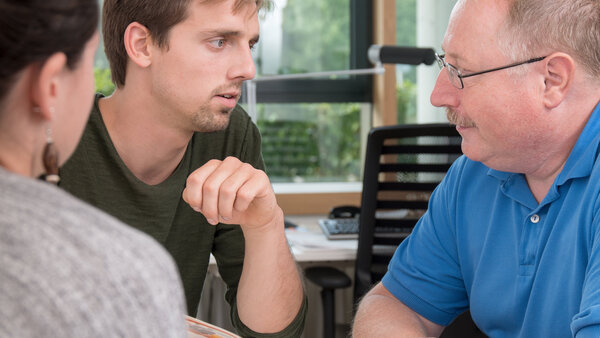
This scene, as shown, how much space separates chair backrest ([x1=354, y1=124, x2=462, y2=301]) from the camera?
225 cm

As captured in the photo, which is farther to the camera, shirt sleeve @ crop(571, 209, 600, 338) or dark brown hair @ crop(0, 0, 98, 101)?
shirt sleeve @ crop(571, 209, 600, 338)

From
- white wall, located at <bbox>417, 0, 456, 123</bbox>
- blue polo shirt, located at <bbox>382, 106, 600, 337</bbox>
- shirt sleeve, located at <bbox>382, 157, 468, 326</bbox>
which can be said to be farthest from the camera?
white wall, located at <bbox>417, 0, 456, 123</bbox>

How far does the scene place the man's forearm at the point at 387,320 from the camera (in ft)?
4.33

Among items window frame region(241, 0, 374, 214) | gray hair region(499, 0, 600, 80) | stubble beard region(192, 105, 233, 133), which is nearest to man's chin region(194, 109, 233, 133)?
stubble beard region(192, 105, 233, 133)

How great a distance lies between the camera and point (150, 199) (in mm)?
1456

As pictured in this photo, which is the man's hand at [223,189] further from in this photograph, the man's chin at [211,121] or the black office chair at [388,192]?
the black office chair at [388,192]

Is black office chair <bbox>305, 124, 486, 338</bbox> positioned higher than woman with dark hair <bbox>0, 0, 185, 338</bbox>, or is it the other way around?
woman with dark hair <bbox>0, 0, 185, 338</bbox>

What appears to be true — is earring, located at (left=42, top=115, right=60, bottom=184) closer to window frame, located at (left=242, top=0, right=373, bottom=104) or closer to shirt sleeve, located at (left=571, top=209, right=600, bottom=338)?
shirt sleeve, located at (left=571, top=209, right=600, bottom=338)

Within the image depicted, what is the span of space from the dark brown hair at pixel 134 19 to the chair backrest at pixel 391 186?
83cm

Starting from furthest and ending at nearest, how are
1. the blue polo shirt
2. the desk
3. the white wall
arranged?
the white wall < the desk < the blue polo shirt

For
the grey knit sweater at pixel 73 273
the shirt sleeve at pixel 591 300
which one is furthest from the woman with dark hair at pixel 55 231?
the shirt sleeve at pixel 591 300

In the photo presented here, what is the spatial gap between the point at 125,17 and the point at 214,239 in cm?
→ 54

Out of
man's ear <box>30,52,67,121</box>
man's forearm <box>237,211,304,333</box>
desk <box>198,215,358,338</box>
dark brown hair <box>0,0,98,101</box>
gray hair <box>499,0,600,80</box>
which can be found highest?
gray hair <box>499,0,600,80</box>

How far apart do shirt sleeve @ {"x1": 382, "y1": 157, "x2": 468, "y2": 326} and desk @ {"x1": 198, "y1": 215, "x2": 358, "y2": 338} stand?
0.56 metres
